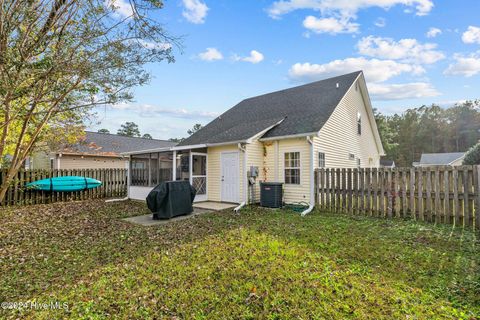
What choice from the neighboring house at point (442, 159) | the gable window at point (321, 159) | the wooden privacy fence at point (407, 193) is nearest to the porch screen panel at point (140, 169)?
the gable window at point (321, 159)

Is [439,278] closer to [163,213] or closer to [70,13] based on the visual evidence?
[163,213]

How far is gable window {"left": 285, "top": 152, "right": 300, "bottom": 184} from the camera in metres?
9.62

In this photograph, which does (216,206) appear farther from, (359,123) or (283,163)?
(359,123)

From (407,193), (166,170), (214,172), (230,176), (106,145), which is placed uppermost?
(106,145)

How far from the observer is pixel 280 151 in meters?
10.1

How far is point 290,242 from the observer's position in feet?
16.3

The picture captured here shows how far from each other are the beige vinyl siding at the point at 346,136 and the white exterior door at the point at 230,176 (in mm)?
3182

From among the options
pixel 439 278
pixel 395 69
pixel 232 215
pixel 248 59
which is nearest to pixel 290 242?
pixel 439 278

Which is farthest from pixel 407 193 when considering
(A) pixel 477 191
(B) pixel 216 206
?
(B) pixel 216 206

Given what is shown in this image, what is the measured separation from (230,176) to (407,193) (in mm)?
6172

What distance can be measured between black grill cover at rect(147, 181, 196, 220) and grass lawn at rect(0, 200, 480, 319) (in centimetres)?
124

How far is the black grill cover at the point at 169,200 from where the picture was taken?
7645mm

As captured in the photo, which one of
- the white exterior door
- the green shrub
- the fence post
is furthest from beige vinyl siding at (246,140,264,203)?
the green shrub

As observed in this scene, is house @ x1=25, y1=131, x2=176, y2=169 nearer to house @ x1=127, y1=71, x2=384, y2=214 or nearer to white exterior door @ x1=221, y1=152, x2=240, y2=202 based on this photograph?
house @ x1=127, y1=71, x2=384, y2=214
